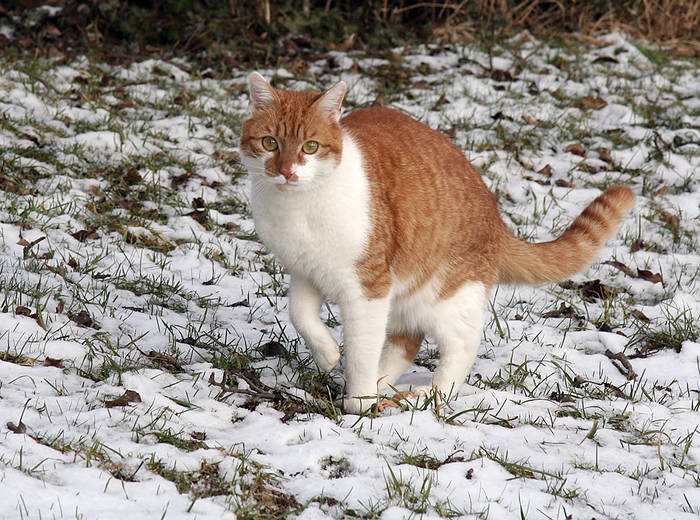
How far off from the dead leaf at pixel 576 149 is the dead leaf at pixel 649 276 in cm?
192

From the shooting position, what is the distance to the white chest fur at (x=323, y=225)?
357cm

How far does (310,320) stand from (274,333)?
579 millimetres

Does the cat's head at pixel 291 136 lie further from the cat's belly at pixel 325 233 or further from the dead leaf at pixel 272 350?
the dead leaf at pixel 272 350

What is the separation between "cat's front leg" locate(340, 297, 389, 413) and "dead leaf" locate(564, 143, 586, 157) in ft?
12.9

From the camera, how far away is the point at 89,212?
5508mm

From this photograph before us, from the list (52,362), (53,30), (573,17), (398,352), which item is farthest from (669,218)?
(53,30)

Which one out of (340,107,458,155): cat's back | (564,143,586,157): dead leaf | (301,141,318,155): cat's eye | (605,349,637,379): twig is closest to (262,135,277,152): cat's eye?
(301,141,318,155): cat's eye

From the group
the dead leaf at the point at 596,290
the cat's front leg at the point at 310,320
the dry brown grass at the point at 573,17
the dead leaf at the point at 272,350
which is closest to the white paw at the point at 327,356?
the cat's front leg at the point at 310,320

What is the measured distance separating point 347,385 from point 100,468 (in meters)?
1.28

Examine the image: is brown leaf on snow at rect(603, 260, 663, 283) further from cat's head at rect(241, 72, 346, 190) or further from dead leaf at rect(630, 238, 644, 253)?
cat's head at rect(241, 72, 346, 190)

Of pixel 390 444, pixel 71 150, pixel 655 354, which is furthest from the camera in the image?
pixel 71 150

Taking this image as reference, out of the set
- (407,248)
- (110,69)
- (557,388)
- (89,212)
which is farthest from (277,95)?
(110,69)

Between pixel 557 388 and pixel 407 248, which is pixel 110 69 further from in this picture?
pixel 557 388

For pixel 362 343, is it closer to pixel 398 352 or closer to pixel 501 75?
pixel 398 352
